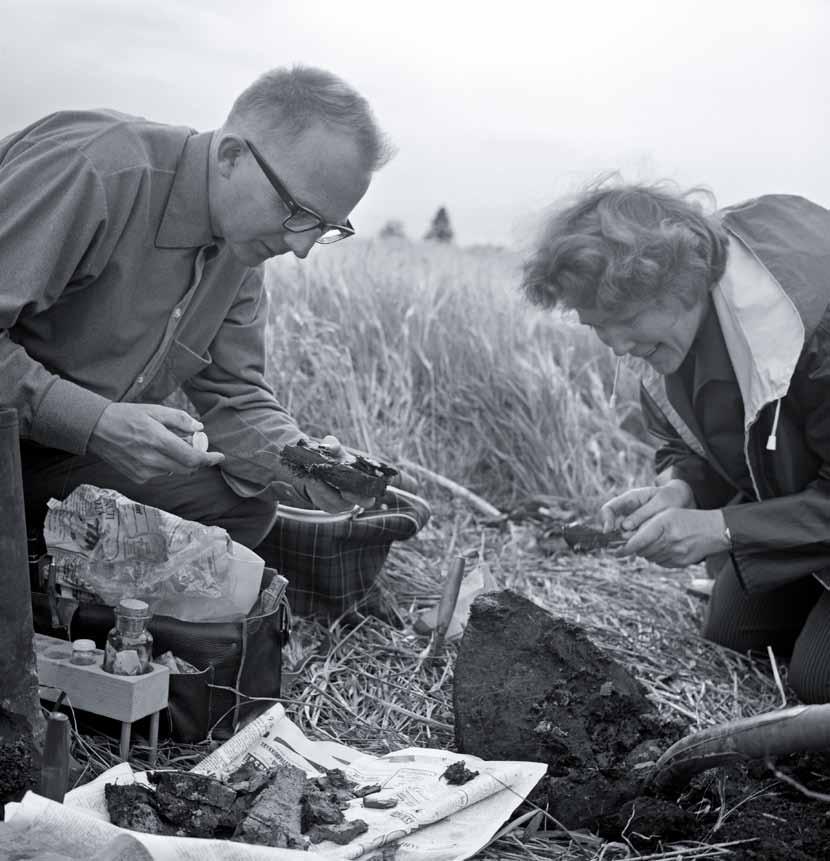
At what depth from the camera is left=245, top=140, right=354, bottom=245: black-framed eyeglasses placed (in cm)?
256

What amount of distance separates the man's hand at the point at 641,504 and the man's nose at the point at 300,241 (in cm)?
114

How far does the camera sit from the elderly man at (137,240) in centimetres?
238

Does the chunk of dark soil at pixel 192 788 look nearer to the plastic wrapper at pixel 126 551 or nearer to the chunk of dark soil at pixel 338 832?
the chunk of dark soil at pixel 338 832

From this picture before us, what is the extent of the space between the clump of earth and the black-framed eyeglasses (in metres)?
1.04

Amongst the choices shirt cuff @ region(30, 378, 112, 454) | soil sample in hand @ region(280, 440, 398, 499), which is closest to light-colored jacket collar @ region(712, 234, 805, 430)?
soil sample in hand @ region(280, 440, 398, 499)

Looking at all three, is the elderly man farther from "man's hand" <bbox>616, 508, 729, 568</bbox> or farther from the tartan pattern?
"man's hand" <bbox>616, 508, 729, 568</bbox>

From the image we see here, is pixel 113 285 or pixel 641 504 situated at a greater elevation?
pixel 113 285

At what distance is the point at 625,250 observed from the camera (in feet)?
8.86

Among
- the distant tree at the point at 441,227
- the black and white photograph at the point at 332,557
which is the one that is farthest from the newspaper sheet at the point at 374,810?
the distant tree at the point at 441,227

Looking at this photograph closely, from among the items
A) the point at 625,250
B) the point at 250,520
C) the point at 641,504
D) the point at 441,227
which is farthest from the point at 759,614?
the point at 441,227

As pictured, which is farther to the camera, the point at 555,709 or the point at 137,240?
the point at 137,240

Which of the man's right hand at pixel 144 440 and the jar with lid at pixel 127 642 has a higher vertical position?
the man's right hand at pixel 144 440

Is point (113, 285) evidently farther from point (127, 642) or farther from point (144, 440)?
point (127, 642)

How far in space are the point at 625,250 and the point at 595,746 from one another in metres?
1.25
